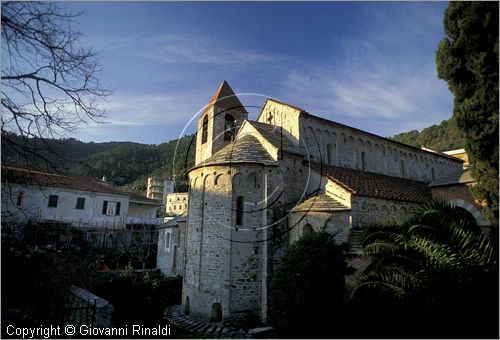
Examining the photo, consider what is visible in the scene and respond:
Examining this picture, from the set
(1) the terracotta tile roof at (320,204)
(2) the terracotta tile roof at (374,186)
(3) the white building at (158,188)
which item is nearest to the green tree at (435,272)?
(1) the terracotta tile roof at (320,204)

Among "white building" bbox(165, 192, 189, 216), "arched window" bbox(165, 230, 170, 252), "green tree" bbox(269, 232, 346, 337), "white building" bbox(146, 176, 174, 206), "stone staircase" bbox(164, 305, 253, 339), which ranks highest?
"white building" bbox(146, 176, 174, 206)

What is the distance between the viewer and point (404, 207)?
50.4 ft

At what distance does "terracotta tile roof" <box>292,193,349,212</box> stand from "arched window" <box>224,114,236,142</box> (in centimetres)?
731

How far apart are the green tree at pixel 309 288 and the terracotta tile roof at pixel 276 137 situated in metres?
6.44

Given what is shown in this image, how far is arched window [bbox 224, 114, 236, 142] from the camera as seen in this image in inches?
763

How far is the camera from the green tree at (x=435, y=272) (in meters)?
6.50

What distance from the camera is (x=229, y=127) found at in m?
19.8

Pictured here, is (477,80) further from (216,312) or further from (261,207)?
(216,312)

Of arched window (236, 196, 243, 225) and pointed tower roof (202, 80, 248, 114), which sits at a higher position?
pointed tower roof (202, 80, 248, 114)

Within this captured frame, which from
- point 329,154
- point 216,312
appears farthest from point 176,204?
point 216,312

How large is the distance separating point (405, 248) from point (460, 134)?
3415 mm

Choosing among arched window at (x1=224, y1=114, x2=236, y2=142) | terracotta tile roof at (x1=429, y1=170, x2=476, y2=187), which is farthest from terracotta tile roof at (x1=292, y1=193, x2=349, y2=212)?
arched window at (x1=224, y1=114, x2=236, y2=142)

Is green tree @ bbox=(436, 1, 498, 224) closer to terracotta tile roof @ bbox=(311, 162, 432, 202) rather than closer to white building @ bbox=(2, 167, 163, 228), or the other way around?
terracotta tile roof @ bbox=(311, 162, 432, 202)

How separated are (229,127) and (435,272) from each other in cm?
1486
